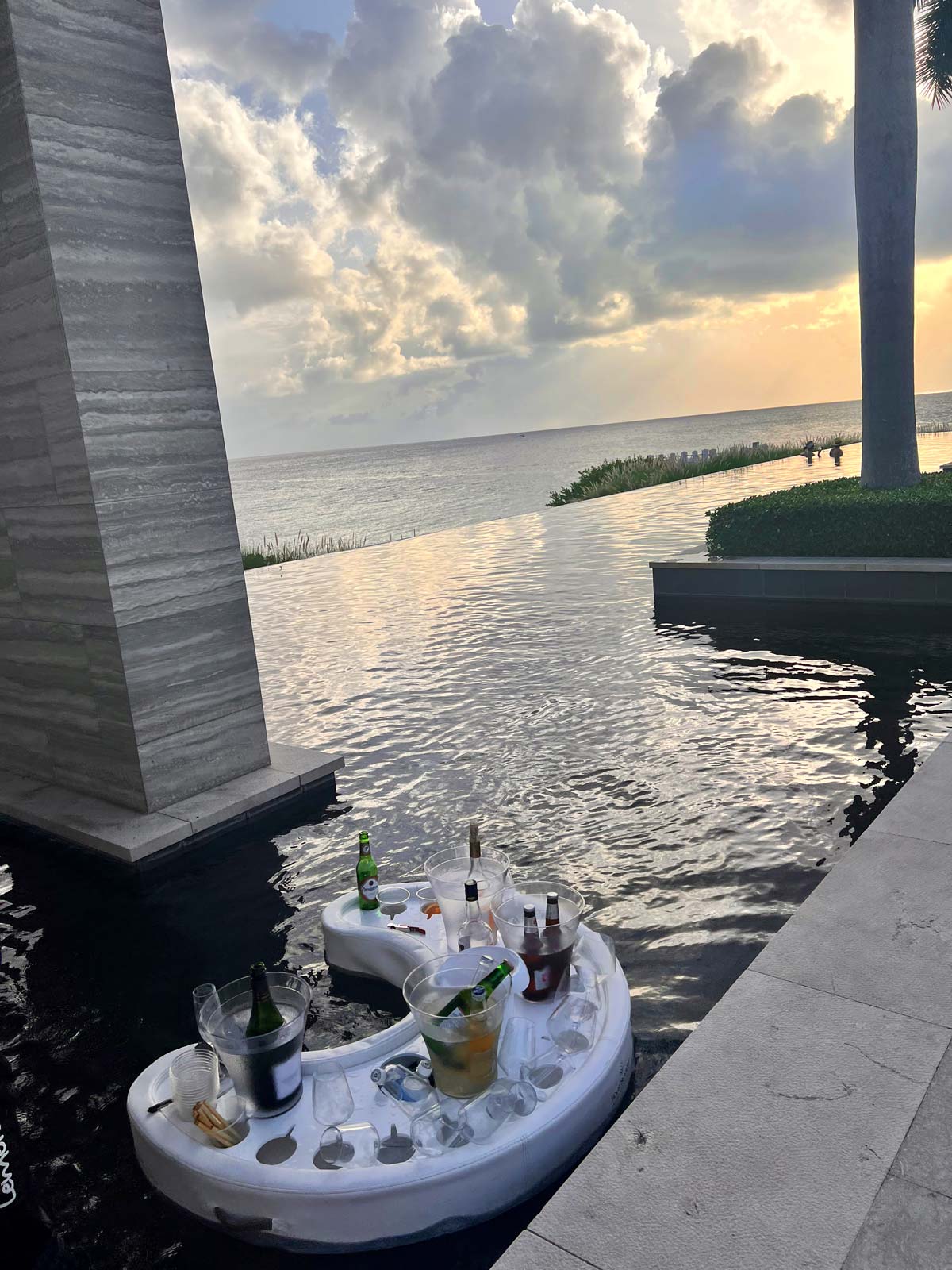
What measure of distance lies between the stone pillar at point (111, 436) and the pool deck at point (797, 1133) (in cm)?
387

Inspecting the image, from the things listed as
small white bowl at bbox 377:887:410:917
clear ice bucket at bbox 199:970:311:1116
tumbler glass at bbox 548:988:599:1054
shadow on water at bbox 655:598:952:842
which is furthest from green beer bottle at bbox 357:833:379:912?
shadow on water at bbox 655:598:952:842

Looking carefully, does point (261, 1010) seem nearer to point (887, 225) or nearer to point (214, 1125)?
point (214, 1125)

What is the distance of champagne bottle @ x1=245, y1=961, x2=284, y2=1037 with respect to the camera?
2.89m

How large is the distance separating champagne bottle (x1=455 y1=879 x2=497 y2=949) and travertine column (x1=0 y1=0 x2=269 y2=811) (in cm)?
303

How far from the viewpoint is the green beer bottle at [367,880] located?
4.03m

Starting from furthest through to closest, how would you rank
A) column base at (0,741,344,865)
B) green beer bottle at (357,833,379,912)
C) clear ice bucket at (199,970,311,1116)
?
1. column base at (0,741,344,865)
2. green beer bottle at (357,833,379,912)
3. clear ice bucket at (199,970,311,1116)

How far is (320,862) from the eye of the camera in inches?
203

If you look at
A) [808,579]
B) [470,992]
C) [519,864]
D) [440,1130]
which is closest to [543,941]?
[470,992]

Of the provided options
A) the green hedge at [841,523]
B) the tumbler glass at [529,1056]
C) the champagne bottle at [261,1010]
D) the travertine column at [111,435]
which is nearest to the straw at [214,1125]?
the champagne bottle at [261,1010]

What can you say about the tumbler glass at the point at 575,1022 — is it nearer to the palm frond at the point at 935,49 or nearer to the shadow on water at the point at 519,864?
the shadow on water at the point at 519,864

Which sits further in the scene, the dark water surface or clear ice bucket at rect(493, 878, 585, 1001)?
the dark water surface

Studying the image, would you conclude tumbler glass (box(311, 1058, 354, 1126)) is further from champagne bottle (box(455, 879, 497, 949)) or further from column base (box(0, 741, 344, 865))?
column base (box(0, 741, 344, 865))

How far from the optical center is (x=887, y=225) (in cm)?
1111

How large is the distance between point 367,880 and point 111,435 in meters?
3.03
